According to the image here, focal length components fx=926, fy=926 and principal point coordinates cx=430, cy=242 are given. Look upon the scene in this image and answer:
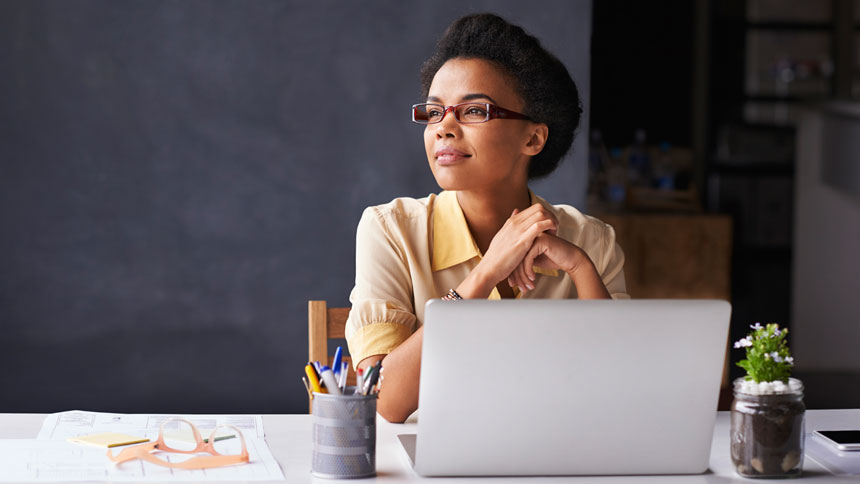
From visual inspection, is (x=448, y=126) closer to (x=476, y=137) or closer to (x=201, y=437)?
(x=476, y=137)

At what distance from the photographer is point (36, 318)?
2902 millimetres

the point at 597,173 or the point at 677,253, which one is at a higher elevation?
the point at 597,173

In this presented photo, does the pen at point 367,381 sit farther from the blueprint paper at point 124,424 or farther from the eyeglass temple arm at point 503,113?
the eyeglass temple arm at point 503,113

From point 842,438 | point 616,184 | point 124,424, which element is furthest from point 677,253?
point 124,424

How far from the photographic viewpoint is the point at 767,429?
106 centimetres

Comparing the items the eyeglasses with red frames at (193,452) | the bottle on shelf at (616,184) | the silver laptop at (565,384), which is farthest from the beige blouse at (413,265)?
the bottle on shelf at (616,184)

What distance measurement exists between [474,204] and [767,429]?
2.44ft

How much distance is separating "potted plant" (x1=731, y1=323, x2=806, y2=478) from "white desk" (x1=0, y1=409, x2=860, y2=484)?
26 mm

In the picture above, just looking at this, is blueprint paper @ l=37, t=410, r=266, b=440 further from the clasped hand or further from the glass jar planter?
the glass jar planter

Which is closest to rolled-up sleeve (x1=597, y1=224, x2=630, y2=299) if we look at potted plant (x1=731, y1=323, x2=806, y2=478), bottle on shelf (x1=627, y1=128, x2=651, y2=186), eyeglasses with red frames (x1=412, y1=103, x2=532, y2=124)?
eyeglasses with red frames (x1=412, y1=103, x2=532, y2=124)

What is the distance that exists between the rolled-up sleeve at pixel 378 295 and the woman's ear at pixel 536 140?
0.30m

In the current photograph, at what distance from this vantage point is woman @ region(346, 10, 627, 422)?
4.96 ft

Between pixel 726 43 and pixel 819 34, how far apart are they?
744mm

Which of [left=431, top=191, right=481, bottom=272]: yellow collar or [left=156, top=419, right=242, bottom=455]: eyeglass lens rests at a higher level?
[left=431, top=191, right=481, bottom=272]: yellow collar
